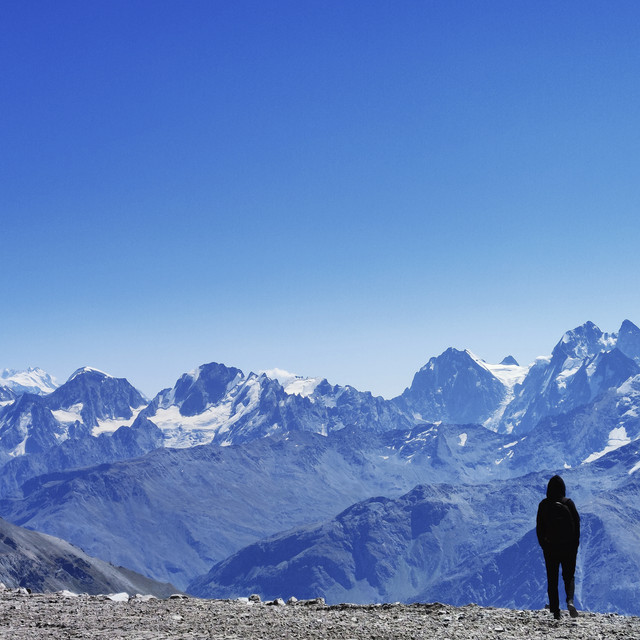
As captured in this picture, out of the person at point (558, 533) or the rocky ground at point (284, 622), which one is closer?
the rocky ground at point (284, 622)

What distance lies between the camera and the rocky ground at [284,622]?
23.5m

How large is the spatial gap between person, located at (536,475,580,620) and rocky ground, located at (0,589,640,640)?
1.40 metres

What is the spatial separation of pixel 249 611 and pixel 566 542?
1152 cm

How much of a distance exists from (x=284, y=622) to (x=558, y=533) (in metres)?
9.36

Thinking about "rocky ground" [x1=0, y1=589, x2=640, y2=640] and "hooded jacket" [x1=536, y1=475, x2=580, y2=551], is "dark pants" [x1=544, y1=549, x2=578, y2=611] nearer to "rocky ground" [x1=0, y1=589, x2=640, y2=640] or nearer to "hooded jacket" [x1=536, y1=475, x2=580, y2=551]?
"hooded jacket" [x1=536, y1=475, x2=580, y2=551]

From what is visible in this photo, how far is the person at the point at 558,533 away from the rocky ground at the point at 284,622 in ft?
4.59

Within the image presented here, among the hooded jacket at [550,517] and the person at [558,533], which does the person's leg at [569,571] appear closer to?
the person at [558,533]

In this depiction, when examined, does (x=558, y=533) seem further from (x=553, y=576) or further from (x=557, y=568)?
(x=553, y=576)

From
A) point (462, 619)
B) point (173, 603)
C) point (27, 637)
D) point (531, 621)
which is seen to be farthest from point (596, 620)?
point (27, 637)

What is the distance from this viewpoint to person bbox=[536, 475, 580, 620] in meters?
25.4

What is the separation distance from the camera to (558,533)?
25531 millimetres

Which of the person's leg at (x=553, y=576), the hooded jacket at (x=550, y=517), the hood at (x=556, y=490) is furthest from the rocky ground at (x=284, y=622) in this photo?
the hood at (x=556, y=490)

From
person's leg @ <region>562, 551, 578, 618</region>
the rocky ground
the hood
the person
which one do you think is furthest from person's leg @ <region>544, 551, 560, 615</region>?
the hood

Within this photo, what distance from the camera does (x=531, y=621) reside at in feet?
84.4
